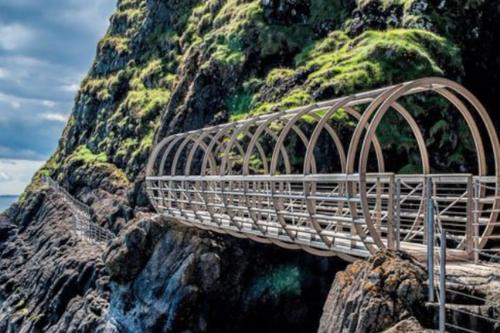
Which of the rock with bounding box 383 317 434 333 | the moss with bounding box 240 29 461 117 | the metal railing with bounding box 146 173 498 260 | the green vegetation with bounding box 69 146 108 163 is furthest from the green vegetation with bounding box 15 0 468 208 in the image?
the rock with bounding box 383 317 434 333

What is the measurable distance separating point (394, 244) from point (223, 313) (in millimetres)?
9555

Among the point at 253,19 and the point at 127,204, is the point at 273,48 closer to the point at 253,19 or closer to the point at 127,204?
the point at 253,19

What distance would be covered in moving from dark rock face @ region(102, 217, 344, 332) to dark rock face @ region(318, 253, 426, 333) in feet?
29.9

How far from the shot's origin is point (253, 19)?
102 ft

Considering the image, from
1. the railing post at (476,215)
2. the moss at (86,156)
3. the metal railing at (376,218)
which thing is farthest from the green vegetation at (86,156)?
the railing post at (476,215)

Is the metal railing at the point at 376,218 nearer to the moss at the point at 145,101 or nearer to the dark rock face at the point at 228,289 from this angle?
the dark rock face at the point at 228,289

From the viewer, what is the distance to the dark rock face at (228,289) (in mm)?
18172

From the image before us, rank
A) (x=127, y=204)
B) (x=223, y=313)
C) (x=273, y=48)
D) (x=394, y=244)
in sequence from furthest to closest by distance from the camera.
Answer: (x=127, y=204)
(x=273, y=48)
(x=223, y=313)
(x=394, y=244)

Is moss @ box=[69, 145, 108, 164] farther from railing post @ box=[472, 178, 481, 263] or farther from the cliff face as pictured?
railing post @ box=[472, 178, 481, 263]

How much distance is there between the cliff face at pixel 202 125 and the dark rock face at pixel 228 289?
0.04 meters

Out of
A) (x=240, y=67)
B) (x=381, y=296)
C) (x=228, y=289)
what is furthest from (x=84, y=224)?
(x=381, y=296)

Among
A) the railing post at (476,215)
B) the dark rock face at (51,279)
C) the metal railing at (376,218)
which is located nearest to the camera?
the metal railing at (376,218)

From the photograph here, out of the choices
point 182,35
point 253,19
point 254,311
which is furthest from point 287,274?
point 182,35

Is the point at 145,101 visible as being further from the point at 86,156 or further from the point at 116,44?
the point at 116,44
